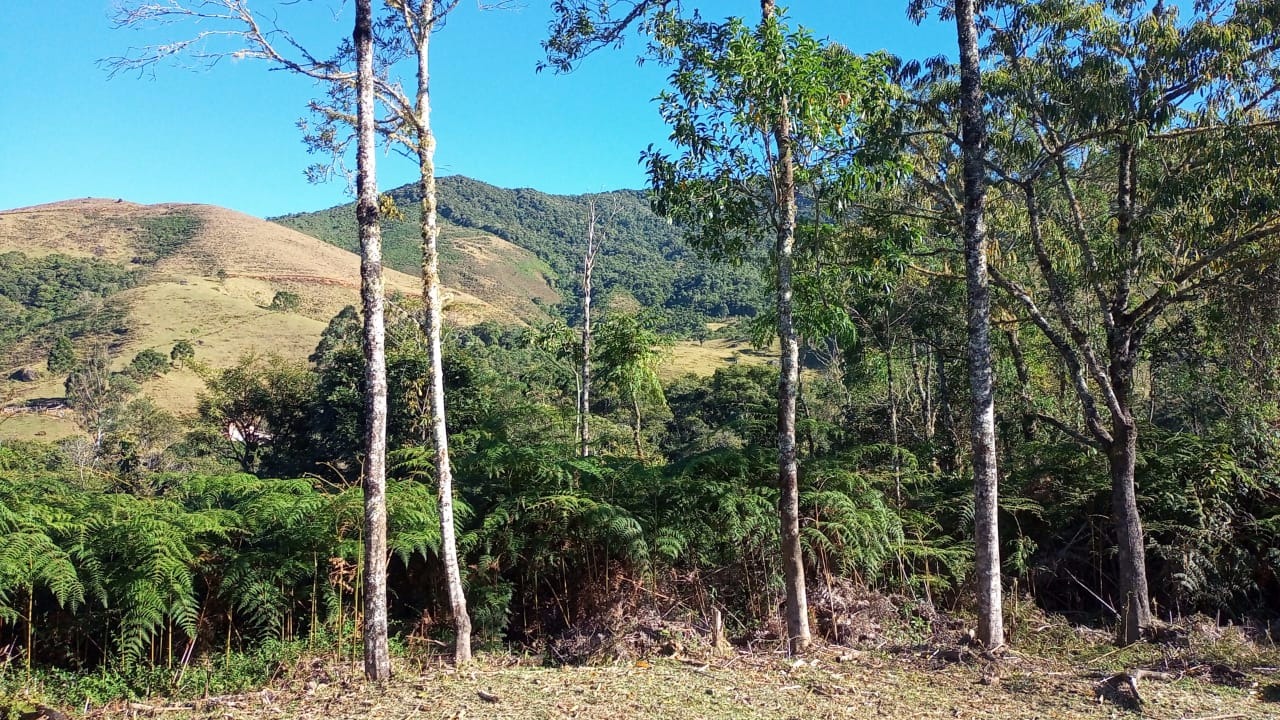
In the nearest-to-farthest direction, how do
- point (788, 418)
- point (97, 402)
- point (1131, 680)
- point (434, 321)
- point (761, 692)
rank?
point (1131, 680) < point (761, 692) < point (434, 321) < point (788, 418) < point (97, 402)

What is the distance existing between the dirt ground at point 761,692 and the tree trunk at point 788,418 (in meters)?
0.52

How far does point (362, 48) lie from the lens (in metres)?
5.63

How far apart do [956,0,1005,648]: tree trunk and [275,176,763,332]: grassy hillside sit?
69833mm

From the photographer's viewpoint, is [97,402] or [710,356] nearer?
[97,402]

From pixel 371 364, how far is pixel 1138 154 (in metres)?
8.52

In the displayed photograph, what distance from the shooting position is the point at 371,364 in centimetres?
558

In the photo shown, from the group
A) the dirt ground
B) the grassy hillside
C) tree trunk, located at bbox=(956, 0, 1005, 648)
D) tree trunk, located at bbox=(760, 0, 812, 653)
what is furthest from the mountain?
the dirt ground

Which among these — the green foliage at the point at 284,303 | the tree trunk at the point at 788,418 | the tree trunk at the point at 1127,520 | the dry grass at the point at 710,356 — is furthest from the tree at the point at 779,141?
the green foliage at the point at 284,303

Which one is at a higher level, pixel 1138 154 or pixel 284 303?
pixel 284 303

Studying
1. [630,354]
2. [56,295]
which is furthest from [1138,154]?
[56,295]

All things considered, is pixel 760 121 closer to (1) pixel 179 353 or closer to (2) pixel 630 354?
(2) pixel 630 354

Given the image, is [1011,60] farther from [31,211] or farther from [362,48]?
[31,211]

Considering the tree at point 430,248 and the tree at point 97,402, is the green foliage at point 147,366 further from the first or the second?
the tree at point 430,248

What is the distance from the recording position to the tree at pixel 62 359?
57625mm
